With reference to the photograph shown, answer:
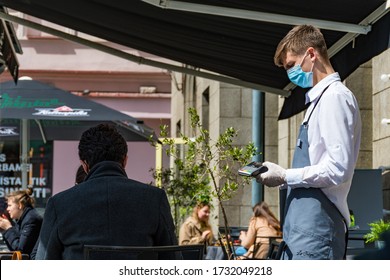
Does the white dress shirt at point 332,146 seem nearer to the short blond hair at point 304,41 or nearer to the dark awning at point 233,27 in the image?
the short blond hair at point 304,41

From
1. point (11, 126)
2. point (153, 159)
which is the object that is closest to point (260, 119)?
point (11, 126)

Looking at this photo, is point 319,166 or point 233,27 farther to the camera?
point 233,27

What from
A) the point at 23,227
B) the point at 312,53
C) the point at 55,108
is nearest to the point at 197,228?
the point at 55,108

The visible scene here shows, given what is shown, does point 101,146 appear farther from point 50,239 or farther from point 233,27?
point 233,27

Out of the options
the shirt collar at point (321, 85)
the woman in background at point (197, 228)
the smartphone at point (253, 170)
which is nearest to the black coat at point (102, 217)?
the smartphone at point (253, 170)

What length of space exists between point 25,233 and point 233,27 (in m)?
2.96

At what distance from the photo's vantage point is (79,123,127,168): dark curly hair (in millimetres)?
4145

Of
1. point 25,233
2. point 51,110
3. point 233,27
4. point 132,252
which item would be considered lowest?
point 25,233

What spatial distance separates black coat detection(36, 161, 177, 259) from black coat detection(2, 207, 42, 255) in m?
5.07

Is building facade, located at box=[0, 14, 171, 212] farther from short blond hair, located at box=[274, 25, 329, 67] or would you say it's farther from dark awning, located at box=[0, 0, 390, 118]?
short blond hair, located at box=[274, 25, 329, 67]

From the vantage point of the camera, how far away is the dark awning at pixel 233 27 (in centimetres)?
642

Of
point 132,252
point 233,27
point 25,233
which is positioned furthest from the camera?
point 25,233

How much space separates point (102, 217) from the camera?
3951mm

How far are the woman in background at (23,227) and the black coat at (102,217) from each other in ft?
16.3
